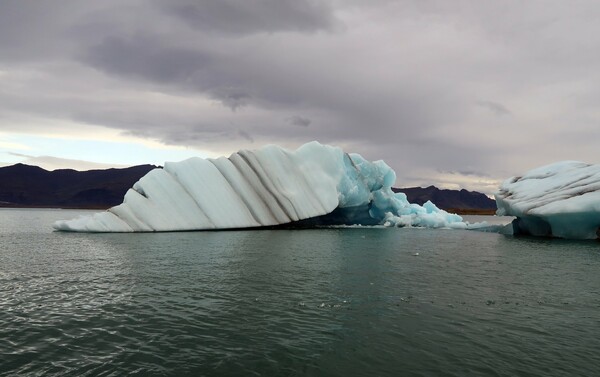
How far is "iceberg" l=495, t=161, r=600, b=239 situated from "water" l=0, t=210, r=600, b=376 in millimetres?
13237

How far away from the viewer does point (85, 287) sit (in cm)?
1401

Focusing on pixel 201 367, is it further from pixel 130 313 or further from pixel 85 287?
pixel 85 287

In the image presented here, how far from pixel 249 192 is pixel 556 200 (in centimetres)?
2667

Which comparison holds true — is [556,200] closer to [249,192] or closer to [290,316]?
[249,192]

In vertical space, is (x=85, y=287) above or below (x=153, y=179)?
below

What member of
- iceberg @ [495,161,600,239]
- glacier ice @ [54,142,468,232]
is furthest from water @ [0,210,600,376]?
iceberg @ [495,161,600,239]

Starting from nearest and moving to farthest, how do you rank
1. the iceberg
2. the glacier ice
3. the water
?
1. the water
2. the iceberg
3. the glacier ice

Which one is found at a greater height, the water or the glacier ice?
the glacier ice

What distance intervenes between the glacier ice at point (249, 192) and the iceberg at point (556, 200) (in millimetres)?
13613

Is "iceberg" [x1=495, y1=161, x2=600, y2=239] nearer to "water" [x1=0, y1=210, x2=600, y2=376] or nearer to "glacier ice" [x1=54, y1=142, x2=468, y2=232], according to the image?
"water" [x1=0, y1=210, x2=600, y2=376]

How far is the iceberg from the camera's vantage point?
33281mm

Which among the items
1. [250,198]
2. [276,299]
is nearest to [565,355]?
[276,299]

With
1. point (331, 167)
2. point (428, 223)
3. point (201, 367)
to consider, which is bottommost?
point (201, 367)

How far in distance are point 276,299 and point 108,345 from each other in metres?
5.38
